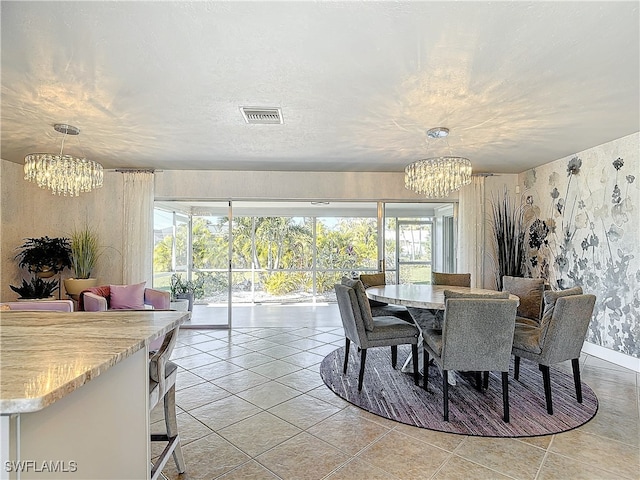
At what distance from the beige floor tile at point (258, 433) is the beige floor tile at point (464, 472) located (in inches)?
37.9

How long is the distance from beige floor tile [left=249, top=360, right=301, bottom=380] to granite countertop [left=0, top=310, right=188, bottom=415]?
6.24 feet

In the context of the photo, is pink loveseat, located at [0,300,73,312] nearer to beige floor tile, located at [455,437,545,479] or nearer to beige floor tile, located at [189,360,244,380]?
beige floor tile, located at [189,360,244,380]

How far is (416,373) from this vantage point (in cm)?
327

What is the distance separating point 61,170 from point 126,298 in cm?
176

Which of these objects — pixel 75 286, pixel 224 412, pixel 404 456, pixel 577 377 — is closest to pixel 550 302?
pixel 577 377

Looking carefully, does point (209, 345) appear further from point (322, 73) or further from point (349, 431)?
point (322, 73)

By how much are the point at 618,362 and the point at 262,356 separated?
3.91 m

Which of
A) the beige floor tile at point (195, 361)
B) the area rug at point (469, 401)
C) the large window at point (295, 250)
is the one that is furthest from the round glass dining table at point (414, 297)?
the large window at point (295, 250)

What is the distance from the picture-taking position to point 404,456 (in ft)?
7.23

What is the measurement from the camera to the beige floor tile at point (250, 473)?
2.00 meters

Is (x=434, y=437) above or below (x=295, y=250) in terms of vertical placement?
below

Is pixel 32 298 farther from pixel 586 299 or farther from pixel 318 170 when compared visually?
pixel 586 299

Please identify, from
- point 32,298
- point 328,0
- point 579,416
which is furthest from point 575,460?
point 32,298

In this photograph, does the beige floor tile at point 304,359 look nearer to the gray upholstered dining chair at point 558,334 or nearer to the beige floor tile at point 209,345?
the beige floor tile at point 209,345
